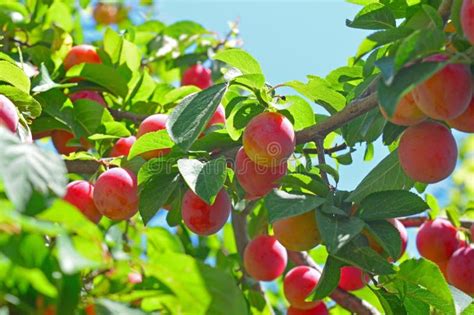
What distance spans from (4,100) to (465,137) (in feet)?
11.2

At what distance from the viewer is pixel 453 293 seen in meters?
1.27

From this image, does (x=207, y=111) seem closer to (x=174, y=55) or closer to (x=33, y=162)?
(x=33, y=162)

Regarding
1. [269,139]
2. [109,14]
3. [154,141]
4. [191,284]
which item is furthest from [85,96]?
[109,14]

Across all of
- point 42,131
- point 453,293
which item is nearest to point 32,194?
point 453,293

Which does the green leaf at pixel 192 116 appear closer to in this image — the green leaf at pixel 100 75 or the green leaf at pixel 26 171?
the green leaf at pixel 26 171

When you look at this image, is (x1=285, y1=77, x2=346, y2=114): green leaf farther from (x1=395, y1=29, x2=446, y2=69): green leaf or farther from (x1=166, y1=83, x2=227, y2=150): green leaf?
(x1=395, y1=29, x2=446, y2=69): green leaf

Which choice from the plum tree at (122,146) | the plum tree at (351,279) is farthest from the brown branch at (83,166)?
the plum tree at (351,279)

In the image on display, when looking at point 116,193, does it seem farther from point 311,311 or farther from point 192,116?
point 311,311

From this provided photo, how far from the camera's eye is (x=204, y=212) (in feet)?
4.37

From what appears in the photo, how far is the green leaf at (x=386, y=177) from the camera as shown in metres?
1.34

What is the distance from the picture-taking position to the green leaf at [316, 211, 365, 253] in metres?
1.07

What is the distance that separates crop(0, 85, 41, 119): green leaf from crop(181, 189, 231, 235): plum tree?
0.31m

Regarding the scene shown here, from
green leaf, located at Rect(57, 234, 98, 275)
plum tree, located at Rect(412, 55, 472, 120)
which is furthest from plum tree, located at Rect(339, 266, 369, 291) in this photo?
green leaf, located at Rect(57, 234, 98, 275)

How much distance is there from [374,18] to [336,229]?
372 mm
